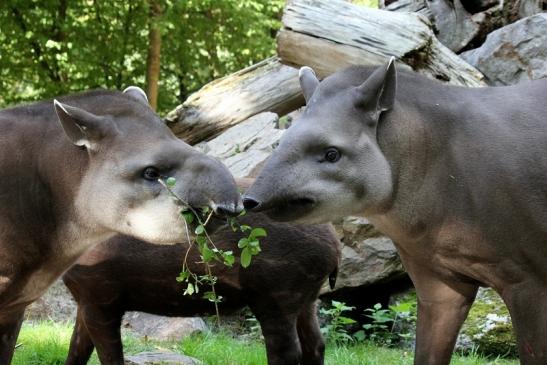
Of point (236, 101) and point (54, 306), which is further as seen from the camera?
point (236, 101)

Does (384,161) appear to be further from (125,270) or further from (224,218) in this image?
(125,270)

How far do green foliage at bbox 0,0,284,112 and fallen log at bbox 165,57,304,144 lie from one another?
23.1 feet

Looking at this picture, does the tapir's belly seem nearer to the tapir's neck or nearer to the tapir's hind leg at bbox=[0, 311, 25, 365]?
the tapir's neck

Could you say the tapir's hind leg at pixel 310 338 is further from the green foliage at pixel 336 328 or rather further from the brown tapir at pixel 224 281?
the green foliage at pixel 336 328

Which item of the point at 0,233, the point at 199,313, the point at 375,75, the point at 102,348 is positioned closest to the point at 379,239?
the point at 199,313

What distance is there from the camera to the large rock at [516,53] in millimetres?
8992

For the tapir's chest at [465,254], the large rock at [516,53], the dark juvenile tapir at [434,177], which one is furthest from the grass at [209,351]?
the large rock at [516,53]

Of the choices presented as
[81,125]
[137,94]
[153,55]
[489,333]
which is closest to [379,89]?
[137,94]

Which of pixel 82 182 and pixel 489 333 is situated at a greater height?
pixel 82 182

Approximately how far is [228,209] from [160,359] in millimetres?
2685

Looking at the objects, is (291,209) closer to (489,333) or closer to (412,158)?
(412,158)

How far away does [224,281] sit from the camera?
247 inches

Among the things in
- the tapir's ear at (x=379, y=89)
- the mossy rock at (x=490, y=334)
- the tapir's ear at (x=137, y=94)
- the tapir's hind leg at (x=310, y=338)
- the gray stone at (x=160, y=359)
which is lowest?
the mossy rock at (x=490, y=334)

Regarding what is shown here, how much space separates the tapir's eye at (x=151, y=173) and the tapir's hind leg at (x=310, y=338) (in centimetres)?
225
